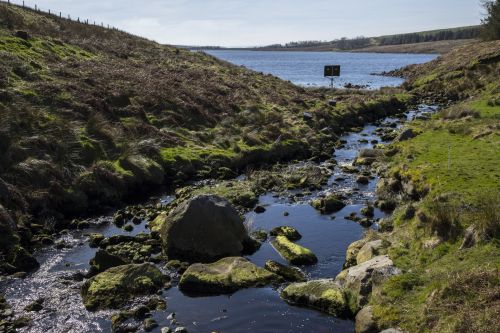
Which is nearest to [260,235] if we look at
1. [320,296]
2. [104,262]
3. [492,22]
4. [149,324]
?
[320,296]

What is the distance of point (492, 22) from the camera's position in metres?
102

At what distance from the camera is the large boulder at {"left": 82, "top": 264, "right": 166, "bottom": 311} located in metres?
18.2

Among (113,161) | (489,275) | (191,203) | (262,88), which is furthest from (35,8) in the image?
(489,275)

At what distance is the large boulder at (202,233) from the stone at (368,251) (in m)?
5.59

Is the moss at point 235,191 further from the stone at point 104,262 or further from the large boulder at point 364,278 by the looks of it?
the large boulder at point 364,278

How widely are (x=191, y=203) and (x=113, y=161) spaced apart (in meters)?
12.4

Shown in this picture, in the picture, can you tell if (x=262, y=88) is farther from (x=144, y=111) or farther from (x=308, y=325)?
(x=308, y=325)

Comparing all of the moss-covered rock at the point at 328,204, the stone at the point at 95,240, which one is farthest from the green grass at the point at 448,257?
the stone at the point at 95,240

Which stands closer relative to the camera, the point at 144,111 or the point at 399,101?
the point at 144,111

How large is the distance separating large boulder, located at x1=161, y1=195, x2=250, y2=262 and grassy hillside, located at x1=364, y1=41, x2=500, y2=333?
6824mm

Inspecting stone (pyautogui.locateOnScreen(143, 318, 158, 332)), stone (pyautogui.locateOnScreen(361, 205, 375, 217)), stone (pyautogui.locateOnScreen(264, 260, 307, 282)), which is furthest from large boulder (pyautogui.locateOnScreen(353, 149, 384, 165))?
stone (pyautogui.locateOnScreen(143, 318, 158, 332))

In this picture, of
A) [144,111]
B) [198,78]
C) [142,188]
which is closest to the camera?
[142,188]

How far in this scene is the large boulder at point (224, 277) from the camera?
19.2m

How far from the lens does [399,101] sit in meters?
71.9
